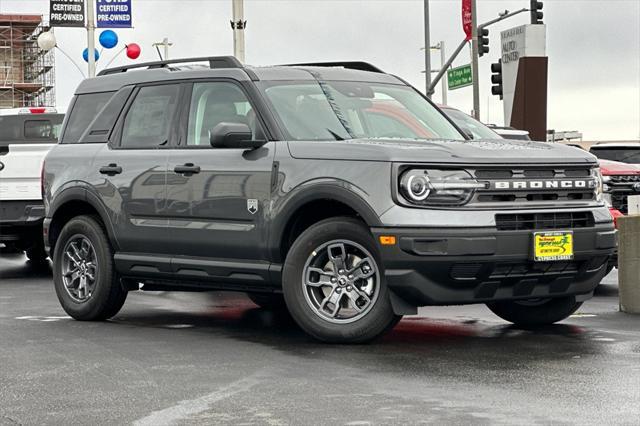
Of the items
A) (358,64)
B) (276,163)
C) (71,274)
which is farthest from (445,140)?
(71,274)

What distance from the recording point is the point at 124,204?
33.4ft

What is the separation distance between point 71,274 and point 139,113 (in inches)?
57.5

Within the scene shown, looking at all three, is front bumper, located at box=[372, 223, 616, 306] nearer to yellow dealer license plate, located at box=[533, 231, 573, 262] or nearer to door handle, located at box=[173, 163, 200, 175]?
yellow dealer license plate, located at box=[533, 231, 573, 262]

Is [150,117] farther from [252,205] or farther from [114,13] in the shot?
[114,13]

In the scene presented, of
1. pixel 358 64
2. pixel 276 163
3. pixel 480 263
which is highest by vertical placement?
pixel 358 64

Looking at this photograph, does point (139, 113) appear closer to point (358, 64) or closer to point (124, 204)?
point (124, 204)

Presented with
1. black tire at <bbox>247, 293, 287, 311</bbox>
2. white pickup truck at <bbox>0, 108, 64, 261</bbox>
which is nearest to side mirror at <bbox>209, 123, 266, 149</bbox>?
black tire at <bbox>247, 293, 287, 311</bbox>

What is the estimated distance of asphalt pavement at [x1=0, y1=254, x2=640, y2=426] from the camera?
6.33m

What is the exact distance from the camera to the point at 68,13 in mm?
35125

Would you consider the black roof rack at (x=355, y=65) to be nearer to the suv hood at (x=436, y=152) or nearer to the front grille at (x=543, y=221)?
the suv hood at (x=436, y=152)

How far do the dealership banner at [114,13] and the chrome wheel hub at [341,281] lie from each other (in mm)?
25935

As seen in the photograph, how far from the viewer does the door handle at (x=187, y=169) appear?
9570 mm

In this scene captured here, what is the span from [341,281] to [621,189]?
5.81m

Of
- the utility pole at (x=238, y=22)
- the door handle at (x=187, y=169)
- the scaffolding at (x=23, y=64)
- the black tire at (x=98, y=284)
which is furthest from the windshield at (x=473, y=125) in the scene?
the scaffolding at (x=23, y=64)
